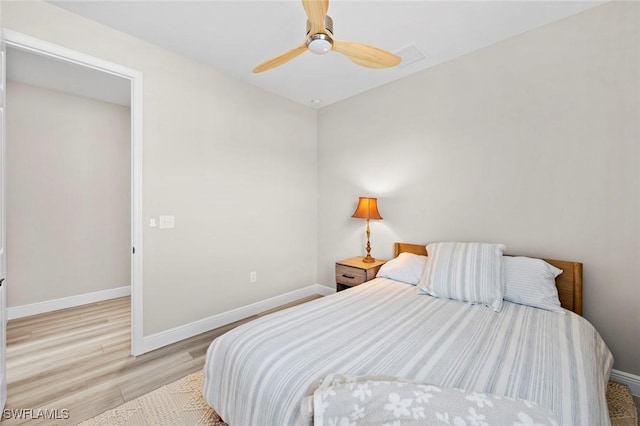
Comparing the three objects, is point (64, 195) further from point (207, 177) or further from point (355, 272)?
point (355, 272)

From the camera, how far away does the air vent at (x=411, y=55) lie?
2.52 metres

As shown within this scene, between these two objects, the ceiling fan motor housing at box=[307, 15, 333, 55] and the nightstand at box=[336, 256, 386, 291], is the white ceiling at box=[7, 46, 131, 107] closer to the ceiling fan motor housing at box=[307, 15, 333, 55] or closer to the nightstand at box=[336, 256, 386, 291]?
the ceiling fan motor housing at box=[307, 15, 333, 55]

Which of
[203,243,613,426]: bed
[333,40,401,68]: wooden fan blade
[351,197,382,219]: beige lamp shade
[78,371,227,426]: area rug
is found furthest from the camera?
[351,197,382,219]: beige lamp shade

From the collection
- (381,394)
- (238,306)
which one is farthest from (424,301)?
(238,306)

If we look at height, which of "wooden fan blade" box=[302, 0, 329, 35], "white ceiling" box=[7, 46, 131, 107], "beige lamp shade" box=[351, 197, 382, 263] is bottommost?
"beige lamp shade" box=[351, 197, 382, 263]

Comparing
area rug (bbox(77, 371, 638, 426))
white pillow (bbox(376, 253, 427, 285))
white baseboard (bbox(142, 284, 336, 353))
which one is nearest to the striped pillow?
white pillow (bbox(376, 253, 427, 285))

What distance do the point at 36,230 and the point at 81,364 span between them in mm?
2046

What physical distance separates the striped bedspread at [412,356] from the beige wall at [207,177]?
1.35 meters

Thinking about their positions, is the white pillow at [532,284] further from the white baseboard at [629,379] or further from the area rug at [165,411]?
the area rug at [165,411]

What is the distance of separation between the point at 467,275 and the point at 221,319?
2.41m

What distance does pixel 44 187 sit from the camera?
10.9 ft

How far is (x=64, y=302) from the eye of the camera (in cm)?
345

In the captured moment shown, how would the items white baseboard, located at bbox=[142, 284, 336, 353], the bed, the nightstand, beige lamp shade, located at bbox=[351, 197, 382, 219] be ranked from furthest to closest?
beige lamp shade, located at bbox=[351, 197, 382, 219] < the nightstand < white baseboard, located at bbox=[142, 284, 336, 353] < the bed

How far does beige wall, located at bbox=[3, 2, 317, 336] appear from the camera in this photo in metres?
2.39
